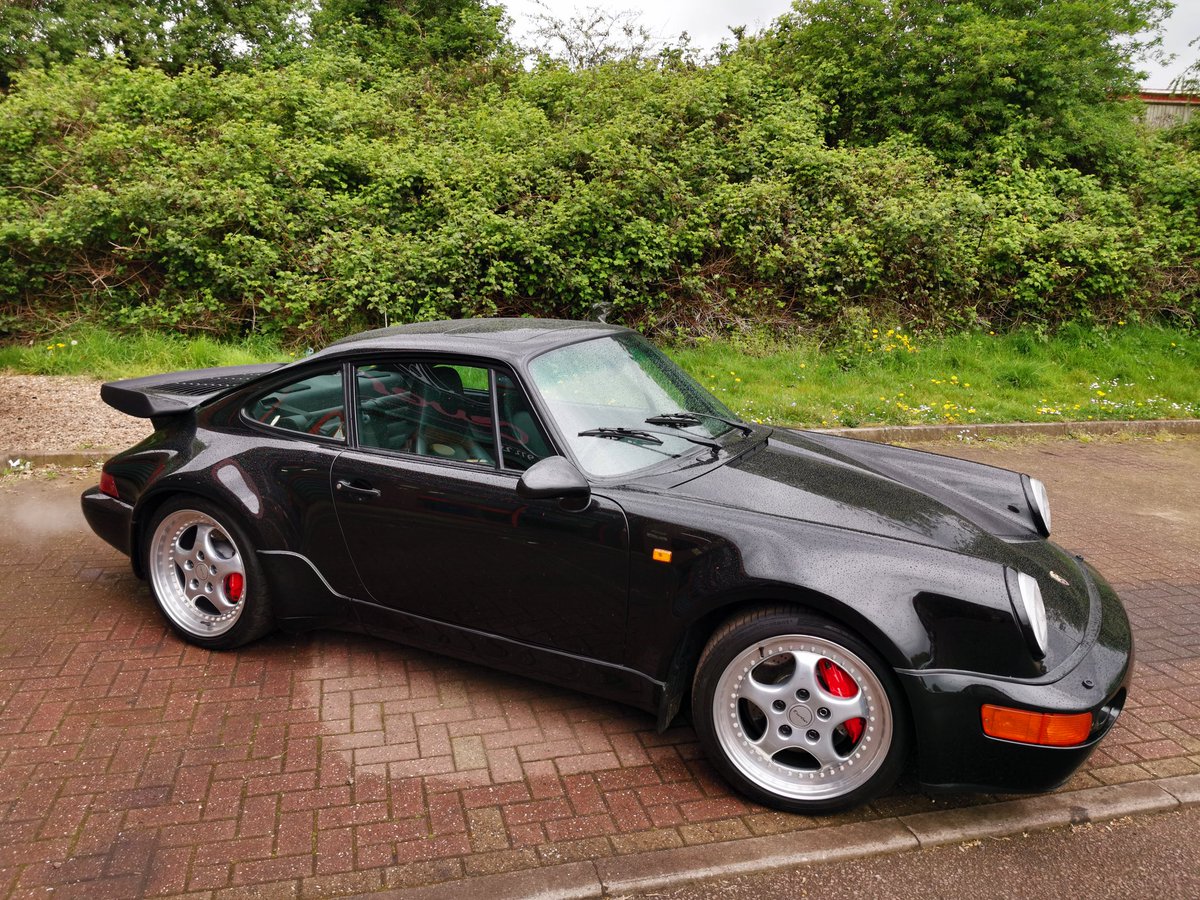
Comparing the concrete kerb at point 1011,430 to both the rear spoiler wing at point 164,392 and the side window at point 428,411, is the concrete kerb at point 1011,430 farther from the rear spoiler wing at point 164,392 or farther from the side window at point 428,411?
the rear spoiler wing at point 164,392

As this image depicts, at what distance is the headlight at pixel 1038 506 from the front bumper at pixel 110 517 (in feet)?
12.9

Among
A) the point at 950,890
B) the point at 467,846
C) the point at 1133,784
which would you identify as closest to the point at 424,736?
the point at 467,846

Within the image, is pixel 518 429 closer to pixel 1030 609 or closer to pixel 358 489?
pixel 358 489

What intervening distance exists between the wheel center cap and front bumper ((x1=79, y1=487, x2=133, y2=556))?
302 cm

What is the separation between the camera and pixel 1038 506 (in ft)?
11.5

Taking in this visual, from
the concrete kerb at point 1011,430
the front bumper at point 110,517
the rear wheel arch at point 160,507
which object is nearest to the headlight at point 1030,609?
the rear wheel arch at point 160,507

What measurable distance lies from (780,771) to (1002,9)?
14.5 meters

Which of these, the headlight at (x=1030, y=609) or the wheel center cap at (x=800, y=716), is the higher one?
the headlight at (x=1030, y=609)

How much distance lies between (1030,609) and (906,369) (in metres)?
7.70

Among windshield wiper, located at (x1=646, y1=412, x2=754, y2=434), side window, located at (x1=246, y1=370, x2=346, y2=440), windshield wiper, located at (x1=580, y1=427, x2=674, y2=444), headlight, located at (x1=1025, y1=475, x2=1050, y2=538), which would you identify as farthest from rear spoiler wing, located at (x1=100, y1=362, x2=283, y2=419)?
headlight, located at (x1=1025, y1=475, x2=1050, y2=538)

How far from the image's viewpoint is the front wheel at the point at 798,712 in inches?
101

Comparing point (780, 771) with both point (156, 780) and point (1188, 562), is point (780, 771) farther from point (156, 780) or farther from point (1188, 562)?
point (1188, 562)

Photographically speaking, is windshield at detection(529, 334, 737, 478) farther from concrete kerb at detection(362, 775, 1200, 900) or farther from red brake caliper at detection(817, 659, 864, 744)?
concrete kerb at detection(362, 775, 1200, 900)

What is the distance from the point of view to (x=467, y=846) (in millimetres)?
2529
